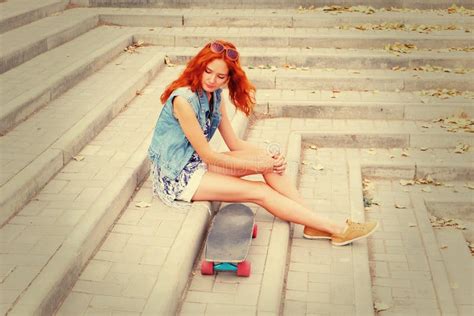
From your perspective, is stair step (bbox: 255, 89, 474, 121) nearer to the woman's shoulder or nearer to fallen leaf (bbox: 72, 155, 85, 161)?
fallen leaf (bbox: 72, 155, 85, 161)

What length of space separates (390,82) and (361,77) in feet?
1.39

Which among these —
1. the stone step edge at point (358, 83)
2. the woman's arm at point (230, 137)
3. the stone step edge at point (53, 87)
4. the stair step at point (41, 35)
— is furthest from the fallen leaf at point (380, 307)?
the stair step at point (41, 35)

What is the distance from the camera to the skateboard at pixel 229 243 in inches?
212

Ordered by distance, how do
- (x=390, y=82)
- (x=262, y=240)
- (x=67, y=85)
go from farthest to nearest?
1. (x=390, y=82)
2. (x=67, y=85)
3. (x=262, y=240)

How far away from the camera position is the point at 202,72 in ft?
18.8

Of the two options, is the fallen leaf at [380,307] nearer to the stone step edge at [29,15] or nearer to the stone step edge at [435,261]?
the stone step edge at [435,261]

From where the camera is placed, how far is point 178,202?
6133 mm

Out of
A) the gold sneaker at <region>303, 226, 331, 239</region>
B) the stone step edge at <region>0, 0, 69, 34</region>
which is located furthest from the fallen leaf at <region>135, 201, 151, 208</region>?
the stone step edge at <region>0, 0, 69, 34</region>

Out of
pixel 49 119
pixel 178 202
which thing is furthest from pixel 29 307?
pixel 49 119

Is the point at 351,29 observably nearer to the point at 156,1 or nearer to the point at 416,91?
the point at 416,91

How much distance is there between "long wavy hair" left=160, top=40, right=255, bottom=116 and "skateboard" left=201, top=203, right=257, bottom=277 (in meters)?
0.90

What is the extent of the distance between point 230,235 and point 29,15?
6.84m

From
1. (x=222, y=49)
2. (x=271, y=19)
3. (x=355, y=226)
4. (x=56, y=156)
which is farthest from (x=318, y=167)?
(x=271, y=19)

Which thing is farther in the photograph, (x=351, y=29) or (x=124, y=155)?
(x=351, y=29)
